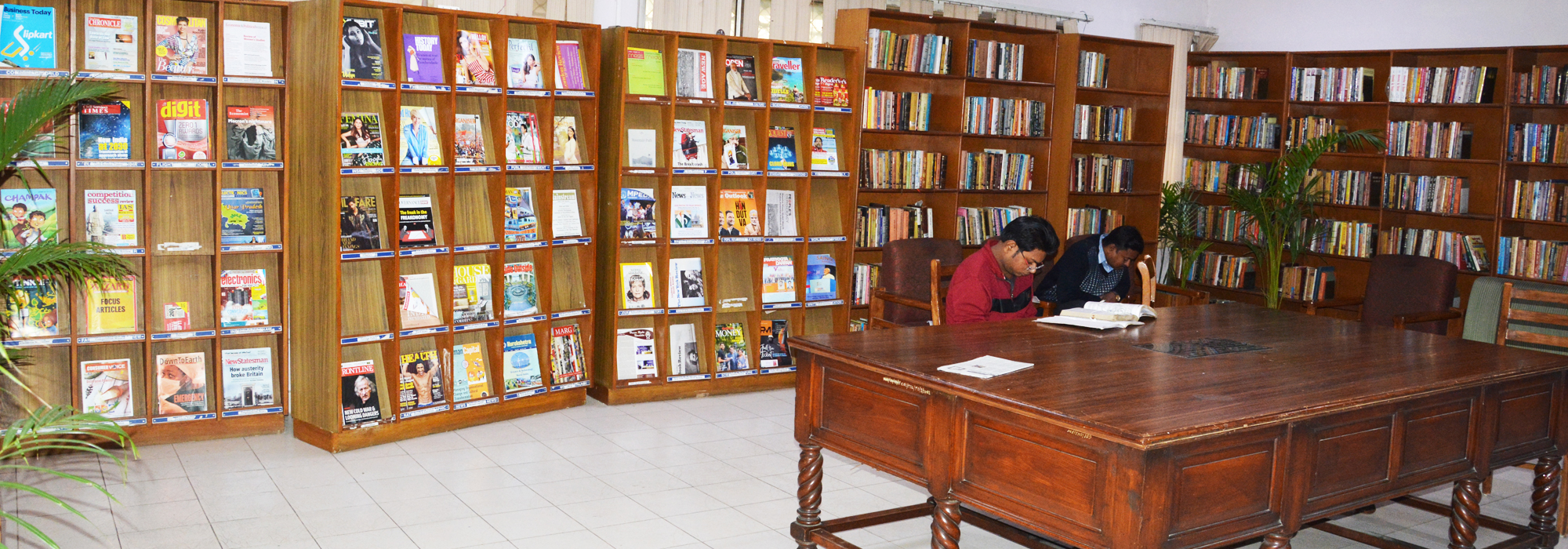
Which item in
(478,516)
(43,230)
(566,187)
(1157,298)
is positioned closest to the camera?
(478,516)

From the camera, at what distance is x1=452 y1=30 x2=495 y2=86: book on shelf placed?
5.44m

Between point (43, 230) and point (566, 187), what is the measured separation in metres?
2.35

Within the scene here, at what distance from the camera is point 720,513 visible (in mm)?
4488

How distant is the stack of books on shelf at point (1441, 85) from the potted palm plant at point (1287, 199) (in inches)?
13.3

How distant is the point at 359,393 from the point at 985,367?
3063 mm

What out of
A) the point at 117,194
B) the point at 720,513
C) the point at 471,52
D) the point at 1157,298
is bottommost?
the point at 720,513

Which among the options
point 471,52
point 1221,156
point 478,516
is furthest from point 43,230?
point 1221,156

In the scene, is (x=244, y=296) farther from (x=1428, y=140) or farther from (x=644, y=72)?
(x=1428, y=140)

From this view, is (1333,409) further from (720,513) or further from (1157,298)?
(1157,298)

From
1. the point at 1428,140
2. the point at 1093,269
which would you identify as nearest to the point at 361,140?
the point at 1093,269

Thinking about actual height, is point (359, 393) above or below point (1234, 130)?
below

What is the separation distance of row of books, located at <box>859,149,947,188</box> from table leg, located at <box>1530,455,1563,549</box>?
3767 millimetres

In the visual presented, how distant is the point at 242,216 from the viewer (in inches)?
207

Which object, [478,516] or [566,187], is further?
[566,187]
